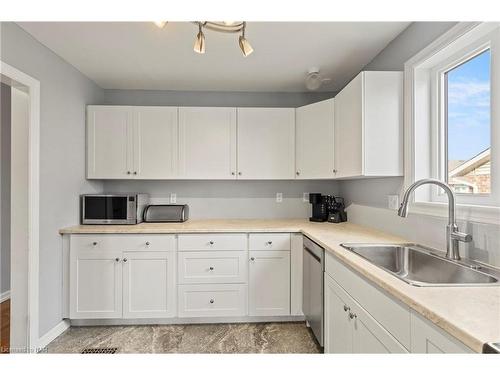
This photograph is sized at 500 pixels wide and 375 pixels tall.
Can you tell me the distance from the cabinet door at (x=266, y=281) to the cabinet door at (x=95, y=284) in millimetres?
1170

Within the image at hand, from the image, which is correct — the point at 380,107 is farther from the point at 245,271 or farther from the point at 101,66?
the point at 101,66

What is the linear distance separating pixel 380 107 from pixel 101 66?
2.42 metres

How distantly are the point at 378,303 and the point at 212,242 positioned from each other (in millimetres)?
1604

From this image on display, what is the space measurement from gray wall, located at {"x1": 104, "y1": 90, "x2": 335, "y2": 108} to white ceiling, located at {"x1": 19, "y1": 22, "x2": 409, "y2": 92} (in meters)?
0.15

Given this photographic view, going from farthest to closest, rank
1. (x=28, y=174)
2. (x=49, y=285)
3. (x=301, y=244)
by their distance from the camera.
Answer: (x=301, y=244) → (x=49, y=285) → (x=28, y=174)

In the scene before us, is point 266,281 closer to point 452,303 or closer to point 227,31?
point 452,303

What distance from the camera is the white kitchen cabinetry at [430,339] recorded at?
0.72 m

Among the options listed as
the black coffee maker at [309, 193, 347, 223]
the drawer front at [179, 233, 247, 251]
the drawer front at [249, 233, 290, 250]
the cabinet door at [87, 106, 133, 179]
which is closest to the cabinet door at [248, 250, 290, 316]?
the drawer front at [249, 233, 290, 250]

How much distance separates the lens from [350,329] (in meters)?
1.42

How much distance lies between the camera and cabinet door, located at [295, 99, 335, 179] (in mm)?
2568

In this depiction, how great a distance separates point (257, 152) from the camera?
2.90 m

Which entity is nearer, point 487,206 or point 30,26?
point 487,206

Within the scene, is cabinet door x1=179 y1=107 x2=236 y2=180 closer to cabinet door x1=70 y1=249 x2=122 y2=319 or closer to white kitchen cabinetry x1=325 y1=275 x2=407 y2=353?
cabinet door x1=70 y1=249 x2=122 y2=319
